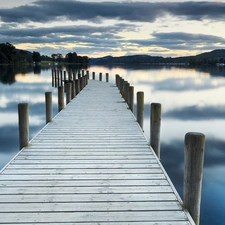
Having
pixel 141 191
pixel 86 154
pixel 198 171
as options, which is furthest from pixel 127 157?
pixel 198 171

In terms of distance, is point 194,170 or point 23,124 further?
point 23,124

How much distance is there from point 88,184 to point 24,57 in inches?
5747

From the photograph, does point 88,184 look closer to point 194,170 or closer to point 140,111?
point 194,170

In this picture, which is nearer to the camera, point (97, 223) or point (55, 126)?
point (97, 223)

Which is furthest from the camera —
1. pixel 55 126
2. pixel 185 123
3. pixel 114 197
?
pixel 185 123

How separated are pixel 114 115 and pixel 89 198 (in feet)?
21.7

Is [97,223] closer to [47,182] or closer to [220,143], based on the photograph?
[47,182]

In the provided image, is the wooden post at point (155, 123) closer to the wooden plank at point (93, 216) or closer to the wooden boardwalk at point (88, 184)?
the wooden boardwalk at point (88, 184)

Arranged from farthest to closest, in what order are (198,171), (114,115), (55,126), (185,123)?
(185,123)
(114,115)
(55,126)
(198,171)

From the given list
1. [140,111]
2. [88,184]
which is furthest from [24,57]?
[88,184]

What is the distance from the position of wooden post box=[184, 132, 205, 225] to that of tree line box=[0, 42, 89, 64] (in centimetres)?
11625

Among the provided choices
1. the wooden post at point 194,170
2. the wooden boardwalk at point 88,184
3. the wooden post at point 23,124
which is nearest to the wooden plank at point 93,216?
the wooden boardwalk at point 88,184

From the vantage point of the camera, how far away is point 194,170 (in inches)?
153

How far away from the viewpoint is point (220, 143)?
1264 centimetres
